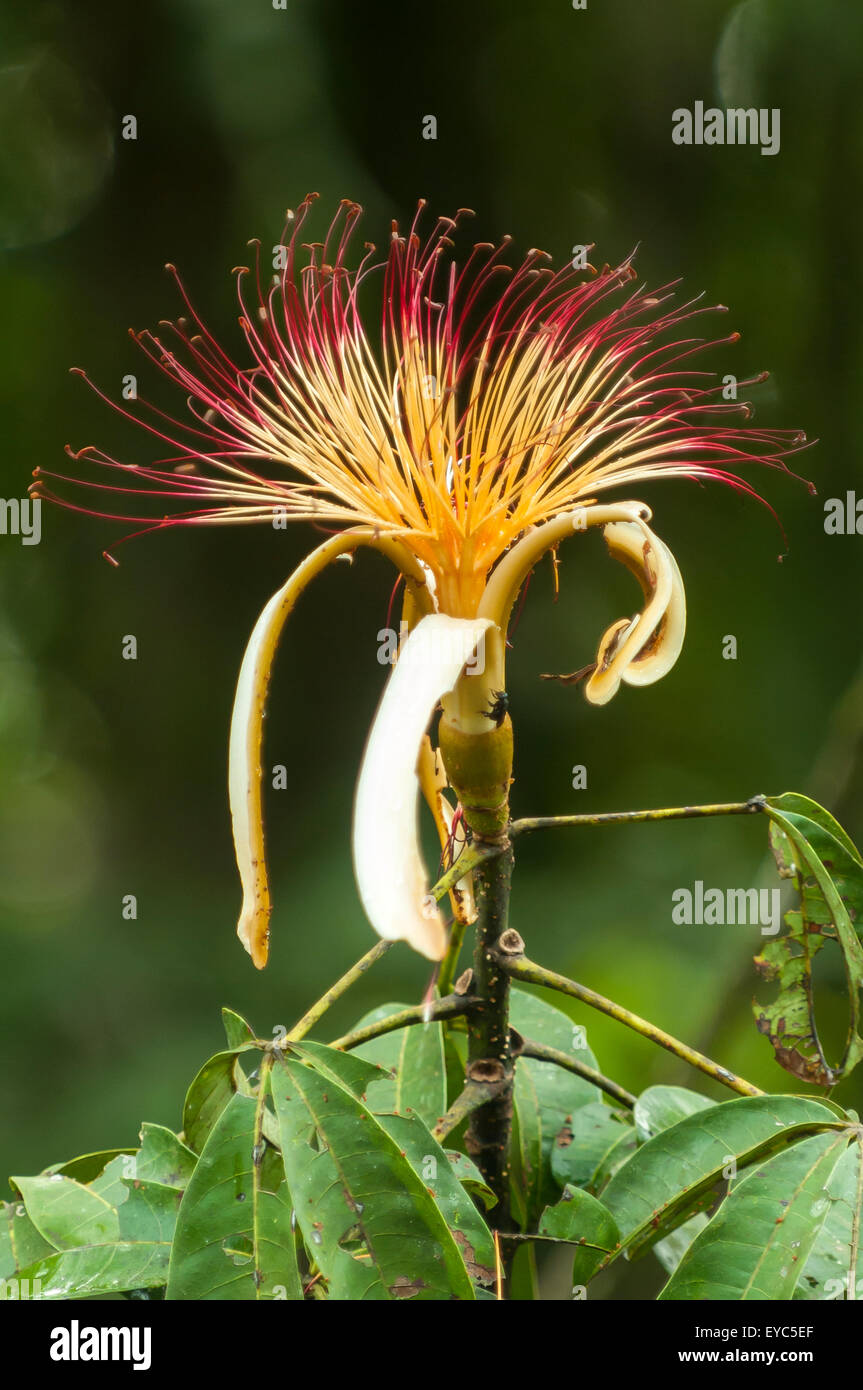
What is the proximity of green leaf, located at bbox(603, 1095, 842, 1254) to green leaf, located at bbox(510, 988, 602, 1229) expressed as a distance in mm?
133

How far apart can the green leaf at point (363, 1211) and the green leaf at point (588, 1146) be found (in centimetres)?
29

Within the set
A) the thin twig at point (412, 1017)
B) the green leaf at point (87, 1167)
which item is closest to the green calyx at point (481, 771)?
the thin twig at point (412, 1017)

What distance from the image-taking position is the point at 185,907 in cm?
214

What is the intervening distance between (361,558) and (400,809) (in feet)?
5.08

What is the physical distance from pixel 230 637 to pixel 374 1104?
4.28 feet

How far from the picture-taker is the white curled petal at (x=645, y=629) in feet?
2.21

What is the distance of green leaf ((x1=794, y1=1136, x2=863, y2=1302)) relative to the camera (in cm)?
64

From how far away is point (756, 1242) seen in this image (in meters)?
0.62

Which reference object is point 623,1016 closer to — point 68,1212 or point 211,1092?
point 211,1092

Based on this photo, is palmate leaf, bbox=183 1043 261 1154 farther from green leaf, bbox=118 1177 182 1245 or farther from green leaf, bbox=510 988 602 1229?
green leaf, bbox=510 988 602 1229

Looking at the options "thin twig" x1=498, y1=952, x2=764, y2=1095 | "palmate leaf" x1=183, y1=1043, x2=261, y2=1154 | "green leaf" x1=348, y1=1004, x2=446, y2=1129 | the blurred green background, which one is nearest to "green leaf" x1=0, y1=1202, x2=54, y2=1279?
"palmate leaf" x1=183, y1=1043, x2=261, y2=1154

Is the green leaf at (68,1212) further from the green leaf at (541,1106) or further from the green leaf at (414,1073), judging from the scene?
the green leaf at (541,1106)

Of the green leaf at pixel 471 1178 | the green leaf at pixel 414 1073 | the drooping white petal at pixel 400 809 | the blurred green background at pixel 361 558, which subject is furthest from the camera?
the blurred green background at pixel 361 558
